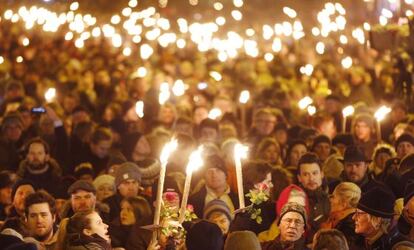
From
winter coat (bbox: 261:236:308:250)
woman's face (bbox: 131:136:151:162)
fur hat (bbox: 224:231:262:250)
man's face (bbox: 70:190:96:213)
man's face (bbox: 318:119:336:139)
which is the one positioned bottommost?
fur hat (bbox: 224:231:262:250)

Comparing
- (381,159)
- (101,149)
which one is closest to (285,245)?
(381,159)

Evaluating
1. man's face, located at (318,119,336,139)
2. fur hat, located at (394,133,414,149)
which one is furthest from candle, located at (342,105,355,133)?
fur hat, located at (394,133,414,149)

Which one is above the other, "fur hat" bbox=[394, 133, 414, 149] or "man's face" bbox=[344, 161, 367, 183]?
"fur hat" bbox=[394, 133, 414, 149]

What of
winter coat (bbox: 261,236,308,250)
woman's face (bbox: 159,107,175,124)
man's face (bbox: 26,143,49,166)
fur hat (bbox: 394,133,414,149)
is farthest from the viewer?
woman's face (bbox: 159,107,175,124)

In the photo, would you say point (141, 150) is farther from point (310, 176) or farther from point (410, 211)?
point (410, 211)

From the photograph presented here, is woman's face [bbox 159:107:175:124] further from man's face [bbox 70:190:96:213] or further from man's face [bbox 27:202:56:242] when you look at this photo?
man's face [bbox 27:202:56:242]

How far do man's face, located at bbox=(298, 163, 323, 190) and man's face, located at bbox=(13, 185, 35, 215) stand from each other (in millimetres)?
2837

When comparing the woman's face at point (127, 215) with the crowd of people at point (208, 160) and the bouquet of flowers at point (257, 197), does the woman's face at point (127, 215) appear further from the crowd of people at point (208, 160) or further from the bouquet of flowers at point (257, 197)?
the bouquet of flowers at point (257, 197)

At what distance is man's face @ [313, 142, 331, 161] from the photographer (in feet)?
49.7

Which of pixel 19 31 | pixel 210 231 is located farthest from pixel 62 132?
pixel 19 31

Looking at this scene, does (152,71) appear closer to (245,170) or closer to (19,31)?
(19,31)

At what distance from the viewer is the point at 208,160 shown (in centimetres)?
1369

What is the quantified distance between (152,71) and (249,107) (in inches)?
257

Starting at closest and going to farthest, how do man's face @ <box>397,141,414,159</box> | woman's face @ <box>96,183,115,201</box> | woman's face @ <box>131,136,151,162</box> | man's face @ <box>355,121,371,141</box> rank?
woman's face @ <box>96,183,115,201</box> → man's face @ <box>397,141,414,159</box> → woman's face @ <box>131,136,151,162</box> → man's face @ <box>355,121,371,141</box>
